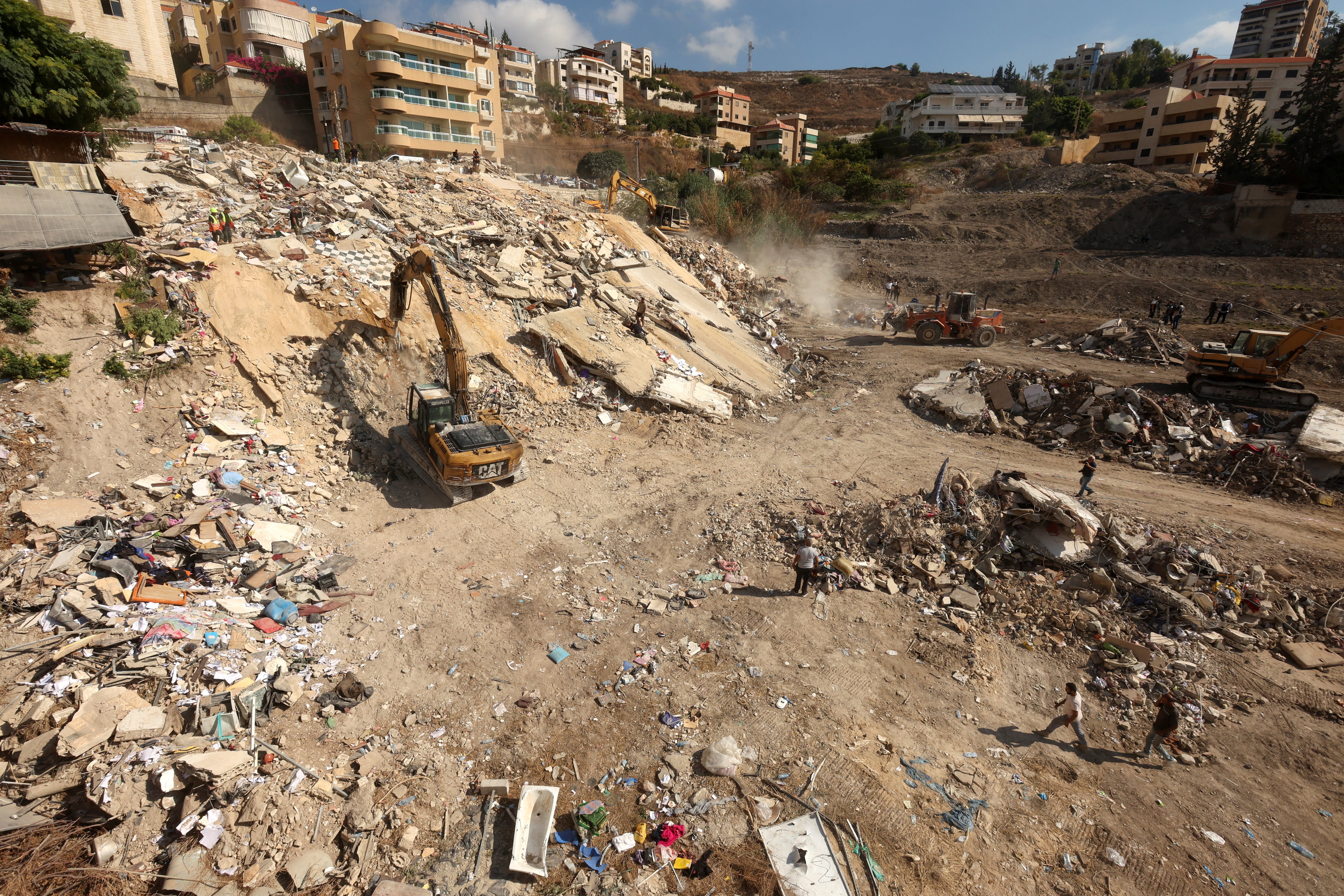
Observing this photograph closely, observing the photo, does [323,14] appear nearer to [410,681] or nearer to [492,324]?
[492,324]

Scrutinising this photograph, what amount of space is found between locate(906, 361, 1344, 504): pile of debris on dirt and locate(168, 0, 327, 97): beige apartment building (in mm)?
42803

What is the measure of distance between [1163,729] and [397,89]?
36723 mm

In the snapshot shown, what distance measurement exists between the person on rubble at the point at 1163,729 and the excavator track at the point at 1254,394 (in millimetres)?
11954

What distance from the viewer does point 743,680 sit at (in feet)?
22.8

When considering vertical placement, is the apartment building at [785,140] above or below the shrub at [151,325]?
above

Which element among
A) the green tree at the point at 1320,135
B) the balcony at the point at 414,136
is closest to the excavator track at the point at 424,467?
the balcony at the point at 414,136

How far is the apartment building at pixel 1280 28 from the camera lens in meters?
74.7

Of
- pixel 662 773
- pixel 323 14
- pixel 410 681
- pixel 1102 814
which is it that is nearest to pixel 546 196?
pixel 410 681

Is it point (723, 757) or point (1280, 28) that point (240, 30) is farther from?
point (1280, 28)

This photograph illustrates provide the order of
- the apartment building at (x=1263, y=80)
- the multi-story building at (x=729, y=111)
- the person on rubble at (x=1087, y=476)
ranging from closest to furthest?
1. the person on rubble at (x=1087, y=476)
2. the apartment building at (x=1263, y=80)
3. the multi-story building at (x=729, y=111)

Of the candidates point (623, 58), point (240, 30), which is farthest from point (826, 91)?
point (240, 30)

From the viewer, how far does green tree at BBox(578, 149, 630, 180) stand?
130ft

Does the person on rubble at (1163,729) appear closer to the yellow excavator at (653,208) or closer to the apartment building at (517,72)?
the yellow excavator at (653,208)

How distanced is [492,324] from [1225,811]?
560 inches
